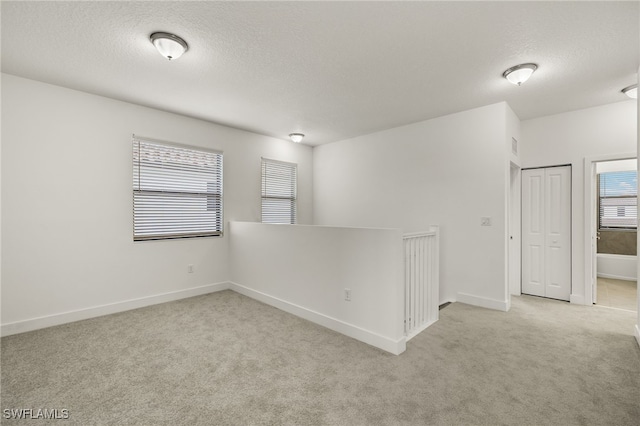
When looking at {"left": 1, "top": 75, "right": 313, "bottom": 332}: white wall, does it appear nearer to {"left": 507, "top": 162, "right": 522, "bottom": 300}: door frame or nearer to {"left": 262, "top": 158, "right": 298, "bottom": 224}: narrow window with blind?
{"left": 262, "top": 158, "right": 298, "bottom": 224}: narrow window with blind

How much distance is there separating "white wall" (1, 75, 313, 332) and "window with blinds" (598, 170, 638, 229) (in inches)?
310

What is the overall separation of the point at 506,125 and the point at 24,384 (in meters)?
5.30

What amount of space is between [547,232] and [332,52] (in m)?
3.95

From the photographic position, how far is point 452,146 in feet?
13.1

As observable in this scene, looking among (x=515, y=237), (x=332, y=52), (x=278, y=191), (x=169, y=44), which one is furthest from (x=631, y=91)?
(x=278, y=191)

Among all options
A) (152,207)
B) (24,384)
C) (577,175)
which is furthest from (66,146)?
(577,175)

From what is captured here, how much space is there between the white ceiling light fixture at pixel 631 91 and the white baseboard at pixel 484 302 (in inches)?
107

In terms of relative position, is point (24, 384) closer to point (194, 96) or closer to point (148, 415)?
point (148, 415)

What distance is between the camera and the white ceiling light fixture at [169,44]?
2.20 metres

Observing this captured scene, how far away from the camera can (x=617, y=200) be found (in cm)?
571

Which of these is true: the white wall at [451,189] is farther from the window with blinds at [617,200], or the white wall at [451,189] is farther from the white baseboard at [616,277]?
the window with blinds at [617,200]

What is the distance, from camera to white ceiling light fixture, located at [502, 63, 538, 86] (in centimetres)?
265

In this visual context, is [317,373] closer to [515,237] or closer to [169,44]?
[169,44]

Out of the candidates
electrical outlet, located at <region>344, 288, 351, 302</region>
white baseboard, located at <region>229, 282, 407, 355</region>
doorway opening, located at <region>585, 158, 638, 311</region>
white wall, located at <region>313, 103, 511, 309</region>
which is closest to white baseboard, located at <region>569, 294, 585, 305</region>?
white wall, located at <region>313, 103, 511, 309</region>
